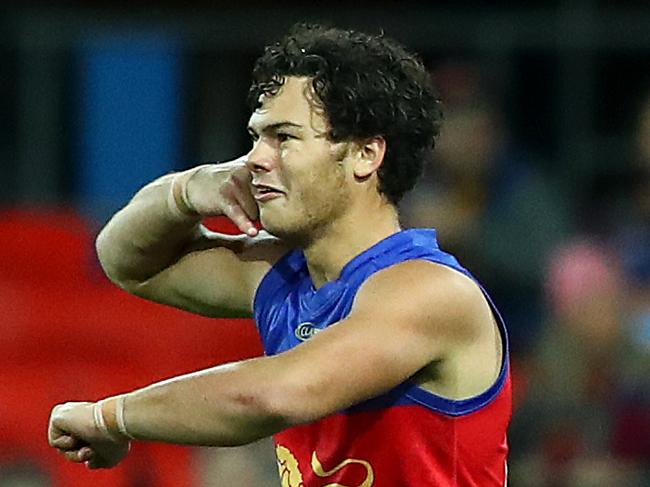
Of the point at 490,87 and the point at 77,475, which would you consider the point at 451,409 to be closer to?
the point at 77,475

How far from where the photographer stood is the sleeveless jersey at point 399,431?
3785mm

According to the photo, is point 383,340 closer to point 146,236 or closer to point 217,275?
point 217,275

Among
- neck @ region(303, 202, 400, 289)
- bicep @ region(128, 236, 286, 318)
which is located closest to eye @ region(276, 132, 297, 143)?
neck @ region(303, 202, 400, 289)

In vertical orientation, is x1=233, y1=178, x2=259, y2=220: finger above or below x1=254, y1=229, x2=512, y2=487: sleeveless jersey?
above

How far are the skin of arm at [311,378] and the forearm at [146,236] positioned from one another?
34.3 inches

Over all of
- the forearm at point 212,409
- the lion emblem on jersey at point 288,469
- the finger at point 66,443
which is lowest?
the lion emblem on jersey at point 288,469

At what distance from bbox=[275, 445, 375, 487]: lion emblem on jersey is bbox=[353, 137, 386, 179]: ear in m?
0.61

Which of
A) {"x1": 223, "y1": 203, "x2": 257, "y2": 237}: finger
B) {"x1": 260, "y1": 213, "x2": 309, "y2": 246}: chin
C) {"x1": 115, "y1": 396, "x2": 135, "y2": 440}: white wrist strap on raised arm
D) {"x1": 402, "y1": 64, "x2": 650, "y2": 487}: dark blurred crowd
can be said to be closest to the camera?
{"x1": 115, "y1": 396, "x2": 135, "y2": 440}: white wrist strap on raised arm

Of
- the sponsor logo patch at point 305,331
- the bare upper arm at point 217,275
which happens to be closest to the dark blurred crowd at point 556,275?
the bare upper arm at point 217,275

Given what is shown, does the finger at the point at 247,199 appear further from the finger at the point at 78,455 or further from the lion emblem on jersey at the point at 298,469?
the finger at the point at 78,455

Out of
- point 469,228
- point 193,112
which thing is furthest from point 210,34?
point 469,228

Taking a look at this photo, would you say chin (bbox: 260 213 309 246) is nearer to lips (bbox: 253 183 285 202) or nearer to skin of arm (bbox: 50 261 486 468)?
lips (bbox: 253 183 285 202)

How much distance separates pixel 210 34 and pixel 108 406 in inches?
193

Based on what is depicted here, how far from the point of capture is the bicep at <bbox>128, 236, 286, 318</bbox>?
4371 millimetres
